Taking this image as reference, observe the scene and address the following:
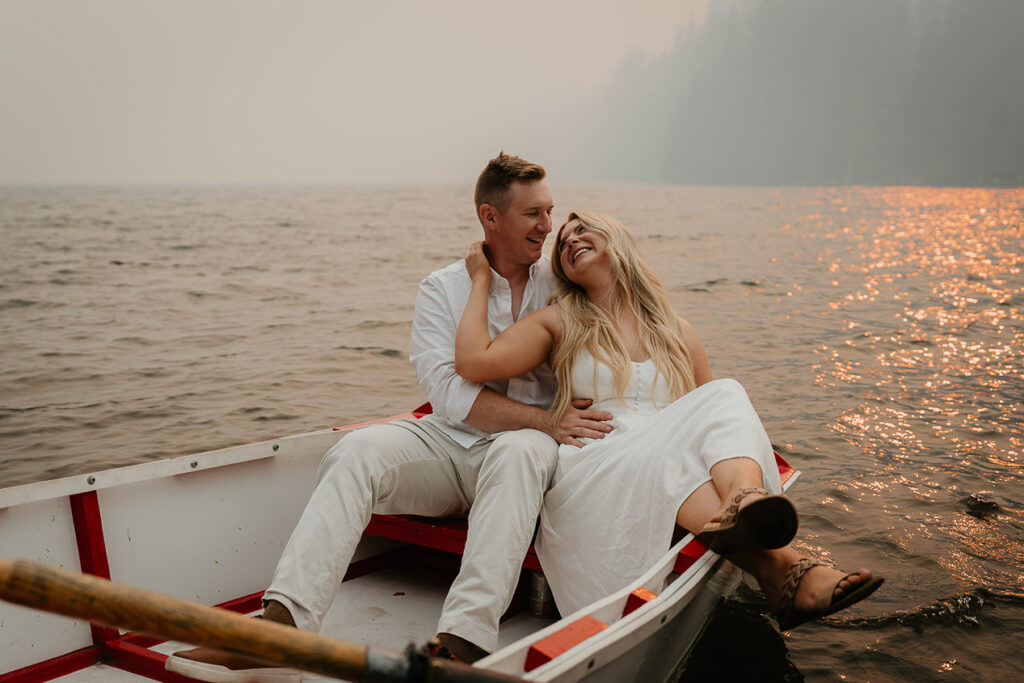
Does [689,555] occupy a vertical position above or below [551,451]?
below

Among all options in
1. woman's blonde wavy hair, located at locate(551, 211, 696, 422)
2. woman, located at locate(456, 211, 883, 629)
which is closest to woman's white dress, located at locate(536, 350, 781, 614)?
woman, located at locate(456, 211, 883, 629)

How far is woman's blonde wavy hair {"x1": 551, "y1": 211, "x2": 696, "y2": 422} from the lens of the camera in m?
3.10

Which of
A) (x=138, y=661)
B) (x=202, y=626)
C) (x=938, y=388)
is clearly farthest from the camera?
(x=938, y=388)

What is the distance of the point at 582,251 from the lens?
3209 mm

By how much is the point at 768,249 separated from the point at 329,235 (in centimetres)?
1584

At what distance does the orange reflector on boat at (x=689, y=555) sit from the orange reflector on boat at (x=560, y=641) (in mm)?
466

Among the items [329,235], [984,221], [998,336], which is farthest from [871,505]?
[984,221]

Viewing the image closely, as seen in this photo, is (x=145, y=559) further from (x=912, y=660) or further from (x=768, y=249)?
(x=768, y=249)

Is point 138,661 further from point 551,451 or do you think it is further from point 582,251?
point 582,251

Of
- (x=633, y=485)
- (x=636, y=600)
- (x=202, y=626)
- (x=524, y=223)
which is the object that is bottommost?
(x=636, y=600)

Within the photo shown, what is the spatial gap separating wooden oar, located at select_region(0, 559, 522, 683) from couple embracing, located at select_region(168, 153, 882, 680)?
0.89 meters

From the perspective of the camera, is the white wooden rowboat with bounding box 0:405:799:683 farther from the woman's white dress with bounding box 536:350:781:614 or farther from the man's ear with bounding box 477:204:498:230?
the man's ear with bounding box 477:204:498:230

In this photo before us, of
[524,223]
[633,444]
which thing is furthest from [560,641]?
[524,223]

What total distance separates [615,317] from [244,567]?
173 cm
